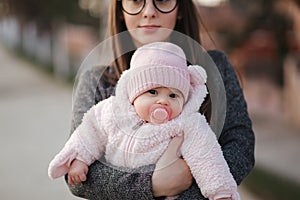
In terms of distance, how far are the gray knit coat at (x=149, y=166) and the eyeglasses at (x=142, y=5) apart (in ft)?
0.67

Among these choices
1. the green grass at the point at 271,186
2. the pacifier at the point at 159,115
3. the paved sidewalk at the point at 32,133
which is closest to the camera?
the pacifier at the point at 159,115

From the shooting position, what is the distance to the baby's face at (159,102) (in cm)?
142

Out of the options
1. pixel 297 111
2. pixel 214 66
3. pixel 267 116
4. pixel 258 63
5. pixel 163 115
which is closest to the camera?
pixel 163 115

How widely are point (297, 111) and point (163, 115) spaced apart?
Answer: 615 cm

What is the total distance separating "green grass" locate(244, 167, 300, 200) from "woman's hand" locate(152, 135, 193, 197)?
3.36 metres

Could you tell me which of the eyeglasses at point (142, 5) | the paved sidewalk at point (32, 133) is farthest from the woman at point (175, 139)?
the paved sidewalk at point (32, 133)

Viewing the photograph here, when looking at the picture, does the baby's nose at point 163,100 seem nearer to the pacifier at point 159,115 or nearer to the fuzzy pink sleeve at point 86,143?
the pacifier at point 159,115

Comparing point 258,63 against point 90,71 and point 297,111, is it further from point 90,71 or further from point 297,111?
point 90,71

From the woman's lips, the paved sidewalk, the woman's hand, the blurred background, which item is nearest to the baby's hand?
the woman's hand

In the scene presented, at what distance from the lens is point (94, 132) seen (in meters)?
1.51

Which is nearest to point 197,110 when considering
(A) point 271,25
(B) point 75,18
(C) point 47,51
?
(A) point 271,25

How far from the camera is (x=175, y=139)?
145cm

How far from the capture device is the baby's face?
1425 millimetres

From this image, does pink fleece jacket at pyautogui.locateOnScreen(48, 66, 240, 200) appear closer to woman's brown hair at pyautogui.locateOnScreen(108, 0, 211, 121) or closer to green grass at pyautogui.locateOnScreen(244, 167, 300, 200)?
woman's brown hair at pyautogui.locateOnScreen(108, 0, 211, 121)
